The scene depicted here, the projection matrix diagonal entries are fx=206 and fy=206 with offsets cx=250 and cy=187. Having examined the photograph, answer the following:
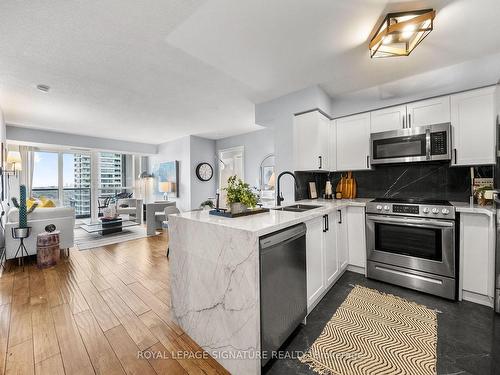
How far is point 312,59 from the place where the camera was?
2.23 metres

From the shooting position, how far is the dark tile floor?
53.1 inches

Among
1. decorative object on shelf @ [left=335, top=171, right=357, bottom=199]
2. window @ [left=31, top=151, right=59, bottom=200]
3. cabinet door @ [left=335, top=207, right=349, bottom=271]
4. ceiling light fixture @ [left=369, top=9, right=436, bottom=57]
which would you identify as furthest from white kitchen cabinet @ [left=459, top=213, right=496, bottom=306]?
window @ [left=31, top=151, right=59, bottom=200]

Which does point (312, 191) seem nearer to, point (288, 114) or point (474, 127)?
point (288, 114)

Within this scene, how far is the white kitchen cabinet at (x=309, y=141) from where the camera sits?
292 cm

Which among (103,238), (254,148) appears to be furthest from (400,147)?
(103,238)

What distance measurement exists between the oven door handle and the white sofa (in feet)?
15.8

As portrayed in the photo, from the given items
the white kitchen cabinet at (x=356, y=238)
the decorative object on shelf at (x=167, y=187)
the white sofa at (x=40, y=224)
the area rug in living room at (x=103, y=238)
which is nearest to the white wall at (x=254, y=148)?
the decorative object on shelf at (x=167, y=187)

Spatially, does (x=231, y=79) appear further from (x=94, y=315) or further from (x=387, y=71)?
(x=94, y=315)

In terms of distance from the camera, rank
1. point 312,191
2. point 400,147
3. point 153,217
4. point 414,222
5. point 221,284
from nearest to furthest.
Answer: point 221,284 < point 414,222 < point 400,147 < point 312,191 < point 153,217

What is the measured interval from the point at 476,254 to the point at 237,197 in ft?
8.01

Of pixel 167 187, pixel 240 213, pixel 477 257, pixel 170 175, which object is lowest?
pixel 477 257

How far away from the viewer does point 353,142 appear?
309 centimetres

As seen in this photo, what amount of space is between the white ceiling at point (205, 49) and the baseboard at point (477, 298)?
2376 millimetres

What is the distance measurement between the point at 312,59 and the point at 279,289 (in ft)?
7.53
